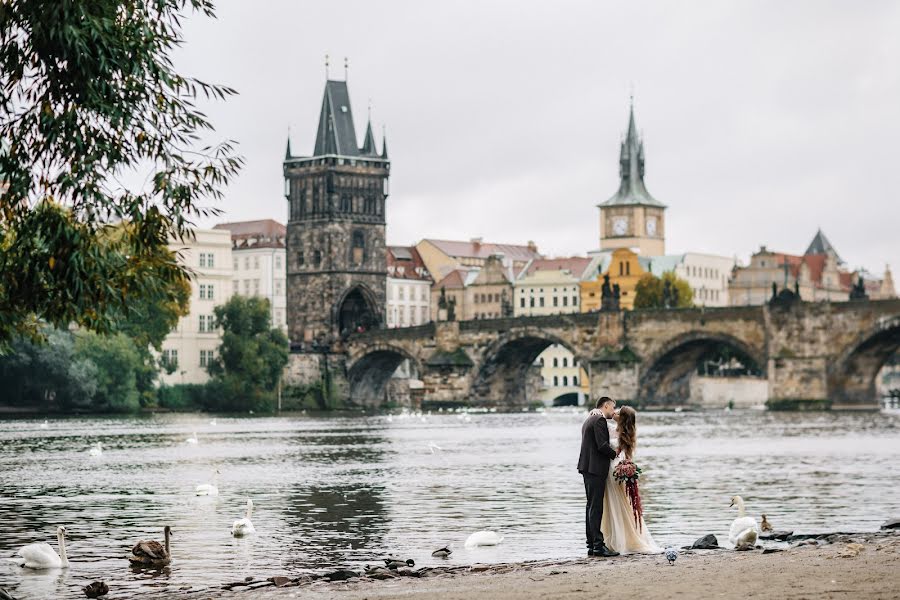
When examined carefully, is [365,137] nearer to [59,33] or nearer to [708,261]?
[708,261]

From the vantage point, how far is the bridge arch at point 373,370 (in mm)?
135125

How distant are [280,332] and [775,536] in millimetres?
94892

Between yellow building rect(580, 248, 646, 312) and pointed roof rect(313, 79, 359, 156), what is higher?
pointed roof rect(313, 79, 359, 156)

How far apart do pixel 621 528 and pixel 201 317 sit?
340 feet

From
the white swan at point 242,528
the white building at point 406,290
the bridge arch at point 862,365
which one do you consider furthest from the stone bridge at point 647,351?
the white swan at point 242,528

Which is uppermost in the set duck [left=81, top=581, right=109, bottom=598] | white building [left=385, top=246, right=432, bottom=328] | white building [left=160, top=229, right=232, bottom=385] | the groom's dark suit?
white building [left=385, top=246, right=432, bottom=328]

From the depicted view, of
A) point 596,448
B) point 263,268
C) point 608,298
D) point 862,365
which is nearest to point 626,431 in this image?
point 596,448

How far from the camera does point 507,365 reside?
130375 millimetres

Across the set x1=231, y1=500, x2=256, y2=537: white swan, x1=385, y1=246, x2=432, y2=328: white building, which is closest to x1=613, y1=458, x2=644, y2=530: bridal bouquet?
x1=231, y1=500, x2=256, y2=537: white swan

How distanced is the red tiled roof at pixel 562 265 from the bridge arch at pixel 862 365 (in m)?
78.8

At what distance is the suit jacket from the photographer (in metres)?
20.8

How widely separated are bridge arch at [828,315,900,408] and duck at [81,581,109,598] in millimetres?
84961

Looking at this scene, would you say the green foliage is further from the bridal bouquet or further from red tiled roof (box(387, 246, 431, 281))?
the bridal bouquet

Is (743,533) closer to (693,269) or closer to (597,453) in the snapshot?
(597,453)
